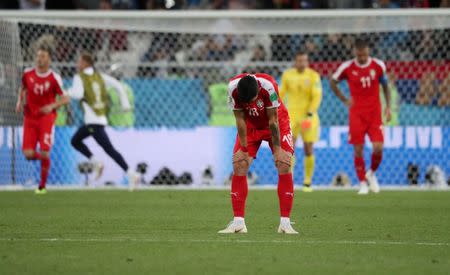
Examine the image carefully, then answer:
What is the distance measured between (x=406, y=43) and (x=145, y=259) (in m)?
12.2

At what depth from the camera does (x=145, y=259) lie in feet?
26.3

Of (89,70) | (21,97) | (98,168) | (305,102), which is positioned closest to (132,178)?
(98,168)

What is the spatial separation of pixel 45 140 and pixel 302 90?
4228 mm

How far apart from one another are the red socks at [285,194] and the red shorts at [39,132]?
7637mm

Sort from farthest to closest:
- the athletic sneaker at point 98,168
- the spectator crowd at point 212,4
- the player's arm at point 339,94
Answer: the spectator crowd at point 212,4 < the athletic sneaker at point 98,168 < the player's arm at point 339,94

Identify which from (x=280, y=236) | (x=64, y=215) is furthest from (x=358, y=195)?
(x=280, y=236)

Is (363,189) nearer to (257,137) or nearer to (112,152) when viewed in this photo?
(112,152)

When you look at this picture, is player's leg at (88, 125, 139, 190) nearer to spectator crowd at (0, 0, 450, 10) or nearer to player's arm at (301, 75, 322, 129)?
player's arm at (301, 75, 322, 129)

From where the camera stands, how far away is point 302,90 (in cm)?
1772

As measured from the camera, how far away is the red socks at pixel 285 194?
32.7 ft

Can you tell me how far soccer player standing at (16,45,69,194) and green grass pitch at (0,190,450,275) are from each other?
1.42 metres

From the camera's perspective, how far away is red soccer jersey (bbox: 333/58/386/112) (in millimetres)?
16500

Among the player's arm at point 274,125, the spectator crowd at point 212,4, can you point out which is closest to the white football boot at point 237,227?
the player's arm at point 274,125

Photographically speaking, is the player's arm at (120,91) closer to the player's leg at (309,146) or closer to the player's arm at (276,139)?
the player's leg at (309,146)
